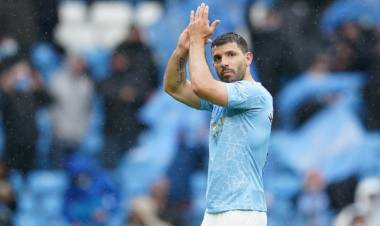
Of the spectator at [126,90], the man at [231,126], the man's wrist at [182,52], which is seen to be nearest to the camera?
the man at [231,126]

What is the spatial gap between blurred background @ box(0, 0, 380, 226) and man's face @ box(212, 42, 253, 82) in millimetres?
5432

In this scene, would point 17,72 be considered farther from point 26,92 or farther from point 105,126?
point 105,126

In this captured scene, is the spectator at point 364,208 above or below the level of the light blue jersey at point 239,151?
below

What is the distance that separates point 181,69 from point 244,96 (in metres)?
0.68

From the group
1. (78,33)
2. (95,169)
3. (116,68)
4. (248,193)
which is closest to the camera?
(248,193)

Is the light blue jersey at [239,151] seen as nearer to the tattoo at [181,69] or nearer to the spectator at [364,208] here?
the tattoo at [181,69]

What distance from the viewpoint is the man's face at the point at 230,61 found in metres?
6.88

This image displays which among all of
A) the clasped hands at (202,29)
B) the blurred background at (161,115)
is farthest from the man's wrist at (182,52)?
the blurred background at (161,115)

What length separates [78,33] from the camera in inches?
557

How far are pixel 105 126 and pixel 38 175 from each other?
3.09 ft

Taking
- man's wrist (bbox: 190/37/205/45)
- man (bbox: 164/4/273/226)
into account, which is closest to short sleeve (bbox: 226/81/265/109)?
man (bbox: 164/4/273/226)

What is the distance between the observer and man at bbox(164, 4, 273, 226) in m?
6.77

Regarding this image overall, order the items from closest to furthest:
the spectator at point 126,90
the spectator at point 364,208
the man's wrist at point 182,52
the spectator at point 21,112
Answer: the man's wrist at point 182,52 < the spectator at point 364,208 < the spectator at point 21,112 < the spectator at point 126,90

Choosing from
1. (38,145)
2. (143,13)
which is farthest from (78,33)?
(38,145)
